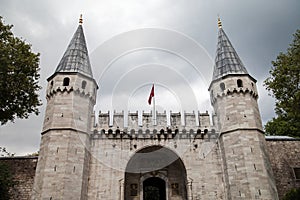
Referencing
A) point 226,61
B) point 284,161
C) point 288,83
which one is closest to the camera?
point 288,83

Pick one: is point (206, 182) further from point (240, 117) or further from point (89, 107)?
point (89, 107)

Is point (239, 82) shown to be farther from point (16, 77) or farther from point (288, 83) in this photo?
point (16, 77)

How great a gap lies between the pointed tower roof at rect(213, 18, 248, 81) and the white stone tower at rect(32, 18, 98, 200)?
938 centimetres

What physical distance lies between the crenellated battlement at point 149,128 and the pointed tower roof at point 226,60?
13.0 ft

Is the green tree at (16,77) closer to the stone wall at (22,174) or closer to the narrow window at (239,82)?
the stone wall at (22,174)

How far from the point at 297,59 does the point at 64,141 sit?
45.2 ft

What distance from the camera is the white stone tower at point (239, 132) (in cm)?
1486

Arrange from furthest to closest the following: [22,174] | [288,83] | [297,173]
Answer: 1. [297,173]
2. [22,174]
3. [288,83]

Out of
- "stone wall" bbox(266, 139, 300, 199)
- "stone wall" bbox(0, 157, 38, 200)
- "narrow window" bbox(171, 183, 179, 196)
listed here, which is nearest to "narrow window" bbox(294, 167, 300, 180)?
"stone wall" bbox(266, 139, 300, 199)

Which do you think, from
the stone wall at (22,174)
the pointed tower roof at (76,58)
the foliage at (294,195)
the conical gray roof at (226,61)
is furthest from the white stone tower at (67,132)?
the foliage at (294,195)

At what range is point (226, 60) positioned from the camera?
1981cm

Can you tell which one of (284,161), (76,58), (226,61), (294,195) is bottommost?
(294,195)

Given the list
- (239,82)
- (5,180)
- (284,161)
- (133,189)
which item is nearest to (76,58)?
(5,180)

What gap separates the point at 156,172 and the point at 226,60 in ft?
32.2
